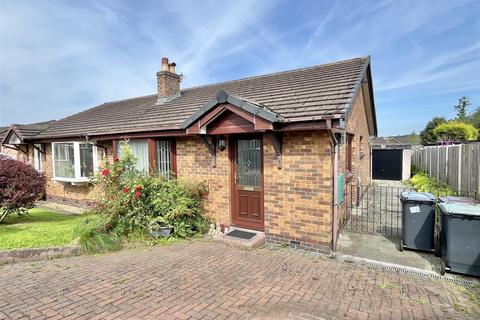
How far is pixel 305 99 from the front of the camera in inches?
263

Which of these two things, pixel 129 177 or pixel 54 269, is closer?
pixel 54 269

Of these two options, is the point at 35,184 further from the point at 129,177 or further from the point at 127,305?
the point at 127,305

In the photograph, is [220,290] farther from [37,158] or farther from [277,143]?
[37,158]

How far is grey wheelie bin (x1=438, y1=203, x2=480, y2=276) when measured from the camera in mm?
4371

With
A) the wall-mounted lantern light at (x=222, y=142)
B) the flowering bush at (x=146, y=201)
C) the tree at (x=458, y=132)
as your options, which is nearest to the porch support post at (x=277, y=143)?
the wall-mounted lantern light at (x=222, y=142)

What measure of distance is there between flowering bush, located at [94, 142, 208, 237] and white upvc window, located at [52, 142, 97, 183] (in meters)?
3.76

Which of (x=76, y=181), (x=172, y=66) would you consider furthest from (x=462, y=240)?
(x=76, y=181)

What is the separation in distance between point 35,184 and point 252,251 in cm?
640

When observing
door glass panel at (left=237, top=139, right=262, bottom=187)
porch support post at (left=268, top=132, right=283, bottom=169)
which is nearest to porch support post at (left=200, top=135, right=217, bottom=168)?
door glass panel at (left=237, top=139, right=262, bottom=187)

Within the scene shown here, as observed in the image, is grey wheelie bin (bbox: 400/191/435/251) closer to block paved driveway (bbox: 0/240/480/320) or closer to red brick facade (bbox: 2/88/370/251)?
block paved driveway (bbox: 0/240/480/320)

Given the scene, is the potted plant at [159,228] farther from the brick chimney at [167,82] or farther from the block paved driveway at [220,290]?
the brick chimney at [167,82]

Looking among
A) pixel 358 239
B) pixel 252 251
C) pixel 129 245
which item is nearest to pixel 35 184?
pixel 129 245

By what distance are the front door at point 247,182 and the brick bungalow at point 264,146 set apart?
0.08 feet

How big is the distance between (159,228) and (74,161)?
6353 millimetres
